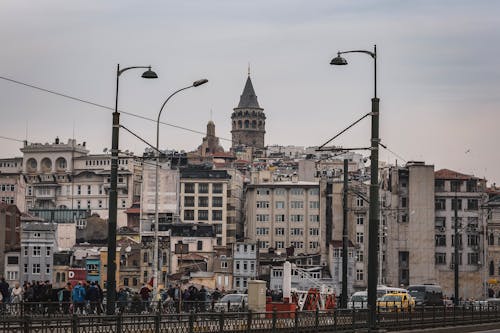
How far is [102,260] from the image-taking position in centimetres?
15212

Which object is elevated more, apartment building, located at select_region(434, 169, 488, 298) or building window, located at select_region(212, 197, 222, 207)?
building window, located at select_region(212, 197, 222, 207)

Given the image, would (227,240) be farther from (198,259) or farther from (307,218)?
(198,259)

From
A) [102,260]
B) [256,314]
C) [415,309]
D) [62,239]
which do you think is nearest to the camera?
[256,314]

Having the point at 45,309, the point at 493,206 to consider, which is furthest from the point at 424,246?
the point at 45,309

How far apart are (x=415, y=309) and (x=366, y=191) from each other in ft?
392

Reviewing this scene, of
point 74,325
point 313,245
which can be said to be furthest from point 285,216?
point 74,325

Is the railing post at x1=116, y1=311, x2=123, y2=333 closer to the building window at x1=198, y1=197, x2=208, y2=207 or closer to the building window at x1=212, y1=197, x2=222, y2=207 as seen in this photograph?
the building window at x1=212, y1=197, x2=222, y2=207

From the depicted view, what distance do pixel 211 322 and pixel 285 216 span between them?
151m

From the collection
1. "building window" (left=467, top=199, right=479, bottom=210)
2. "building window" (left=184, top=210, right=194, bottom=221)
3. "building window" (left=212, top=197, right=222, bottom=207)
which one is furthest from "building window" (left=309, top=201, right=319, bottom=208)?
"building window" (left=467, top=199, right=479, bottom=210)

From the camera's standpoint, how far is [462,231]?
159m

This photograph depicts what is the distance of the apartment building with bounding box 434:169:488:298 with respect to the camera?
512ft

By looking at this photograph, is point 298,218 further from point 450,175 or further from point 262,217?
point 450,175

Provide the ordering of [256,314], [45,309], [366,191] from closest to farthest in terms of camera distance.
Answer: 1. [256,314]
2. [45,309]
3. [366,191]

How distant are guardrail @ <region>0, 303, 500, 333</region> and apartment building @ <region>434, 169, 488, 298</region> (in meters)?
113
